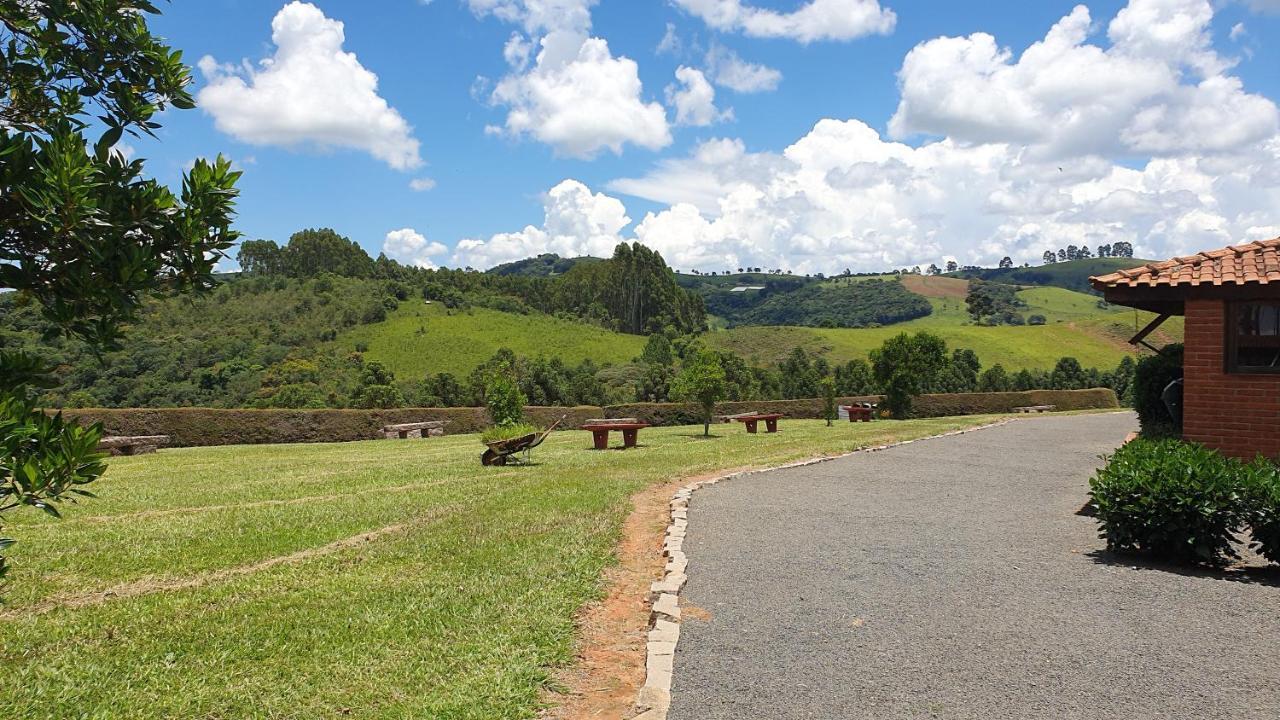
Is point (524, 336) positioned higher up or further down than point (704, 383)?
higher up

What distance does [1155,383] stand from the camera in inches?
438

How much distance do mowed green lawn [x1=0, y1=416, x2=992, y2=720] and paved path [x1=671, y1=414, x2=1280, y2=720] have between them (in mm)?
1141

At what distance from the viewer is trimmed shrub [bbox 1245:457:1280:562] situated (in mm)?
6371

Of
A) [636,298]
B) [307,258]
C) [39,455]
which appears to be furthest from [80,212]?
[307,258]

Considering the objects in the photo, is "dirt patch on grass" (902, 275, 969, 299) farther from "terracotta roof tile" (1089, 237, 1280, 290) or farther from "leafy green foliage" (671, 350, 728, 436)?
"terracotta roof tile" (1089, 237, 1280, 290)

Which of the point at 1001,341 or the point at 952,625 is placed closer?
the point at 952,625

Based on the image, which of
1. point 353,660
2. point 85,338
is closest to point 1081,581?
point 353,660

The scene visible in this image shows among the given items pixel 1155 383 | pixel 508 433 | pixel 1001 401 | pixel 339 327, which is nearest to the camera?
pixel 1155 383

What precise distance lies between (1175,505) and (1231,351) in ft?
12.7

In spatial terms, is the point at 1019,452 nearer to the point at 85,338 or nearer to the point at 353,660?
the point at 353,660

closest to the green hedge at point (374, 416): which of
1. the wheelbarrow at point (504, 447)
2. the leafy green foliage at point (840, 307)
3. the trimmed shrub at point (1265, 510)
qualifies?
the wheelbarrow at point (504, 447)

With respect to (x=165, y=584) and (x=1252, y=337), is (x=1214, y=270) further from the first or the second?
(x=165, y=584)

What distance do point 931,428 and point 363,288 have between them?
76198 mm

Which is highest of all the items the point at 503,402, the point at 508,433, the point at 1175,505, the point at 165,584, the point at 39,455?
the point at 39,455
